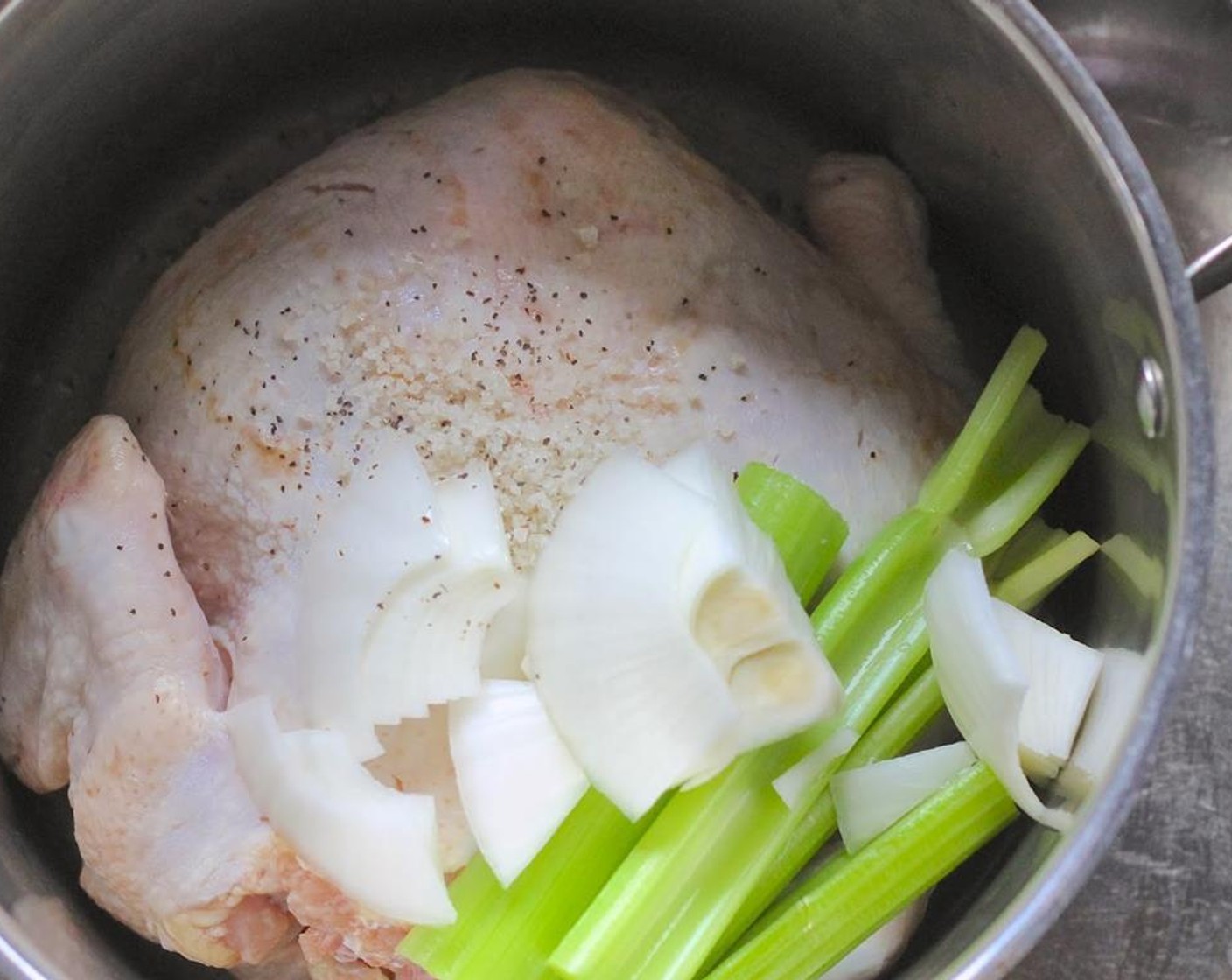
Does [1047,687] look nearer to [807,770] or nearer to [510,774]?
[807,770]

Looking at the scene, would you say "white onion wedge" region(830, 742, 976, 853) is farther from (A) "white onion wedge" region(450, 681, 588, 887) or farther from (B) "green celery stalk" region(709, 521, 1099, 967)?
(A) "white onion wedge" region(450, 681, 588, 887)

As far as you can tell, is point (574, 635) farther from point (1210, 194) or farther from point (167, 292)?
point (1210, 194)

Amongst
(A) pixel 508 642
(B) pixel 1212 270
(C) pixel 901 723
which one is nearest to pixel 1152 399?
(B) pixel 1212 270

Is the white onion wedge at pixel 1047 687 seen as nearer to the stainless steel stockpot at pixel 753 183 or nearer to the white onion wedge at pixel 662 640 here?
the stainless steel stockpot at pixel 753 183

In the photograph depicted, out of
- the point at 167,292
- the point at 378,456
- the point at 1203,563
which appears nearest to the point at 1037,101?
the point at 1203,563

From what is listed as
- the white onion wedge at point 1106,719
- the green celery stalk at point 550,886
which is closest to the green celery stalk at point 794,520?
the green celery stalk at point 550,886
